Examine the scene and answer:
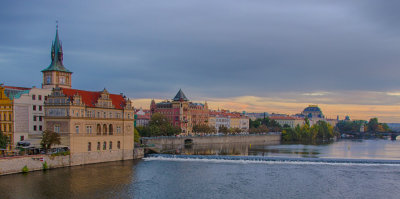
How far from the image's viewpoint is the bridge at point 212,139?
103200 mm

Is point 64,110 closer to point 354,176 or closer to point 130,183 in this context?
point 130,183

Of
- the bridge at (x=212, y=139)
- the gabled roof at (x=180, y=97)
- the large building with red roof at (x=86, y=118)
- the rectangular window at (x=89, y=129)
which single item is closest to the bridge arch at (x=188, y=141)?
the bridge at (x=212, y=139)

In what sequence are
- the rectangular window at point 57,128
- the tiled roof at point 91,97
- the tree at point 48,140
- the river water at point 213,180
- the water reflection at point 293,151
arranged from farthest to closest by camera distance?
the water reflection at point 293,151, the tiled roof at point 91,97, the rectangular window at point 57,128, the tree at point 48,140, the river water at point 213,180

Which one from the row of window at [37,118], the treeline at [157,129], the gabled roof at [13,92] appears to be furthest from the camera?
the treeline at [157,129]

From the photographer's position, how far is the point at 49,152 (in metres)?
59.1

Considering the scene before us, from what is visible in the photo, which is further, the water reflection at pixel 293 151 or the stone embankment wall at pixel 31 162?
the water reflection at pixel 293 151

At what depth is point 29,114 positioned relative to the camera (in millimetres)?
A: 66500

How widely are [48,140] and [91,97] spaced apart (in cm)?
1244

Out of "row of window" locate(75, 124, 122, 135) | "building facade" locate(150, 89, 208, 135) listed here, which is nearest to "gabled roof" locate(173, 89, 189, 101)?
"building facade" locate(150, 89, 208, 135)

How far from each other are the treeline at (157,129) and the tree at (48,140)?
1944 inches

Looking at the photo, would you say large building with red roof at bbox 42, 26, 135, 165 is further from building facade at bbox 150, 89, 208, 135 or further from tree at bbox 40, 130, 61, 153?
building facade at bbox 150, 89, 208, 135

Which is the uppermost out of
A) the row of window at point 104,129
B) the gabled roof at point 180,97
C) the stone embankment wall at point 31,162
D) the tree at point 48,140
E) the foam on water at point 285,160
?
the gabled roof at point 180,97

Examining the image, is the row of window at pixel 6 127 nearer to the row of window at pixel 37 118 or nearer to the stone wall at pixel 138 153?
the row of window at pixel 37 118

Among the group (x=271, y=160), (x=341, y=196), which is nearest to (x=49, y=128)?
(x=271, y=160)
